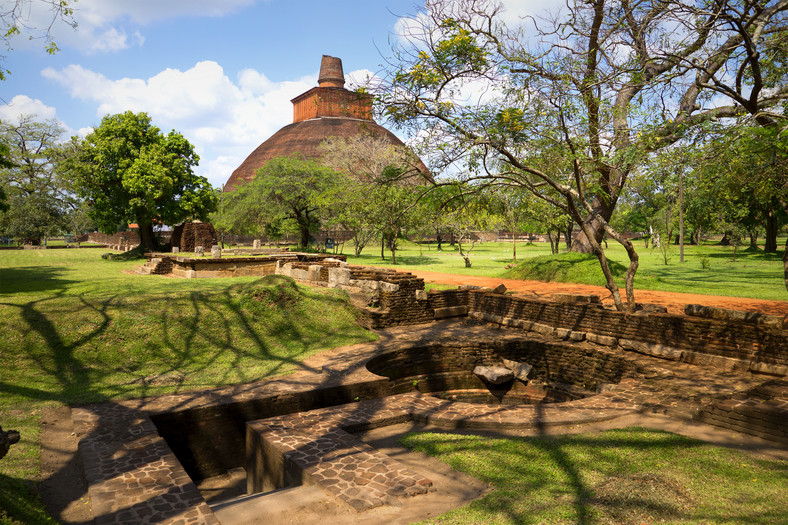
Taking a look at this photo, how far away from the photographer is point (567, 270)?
16266mm

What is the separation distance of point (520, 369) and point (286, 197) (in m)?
20.2

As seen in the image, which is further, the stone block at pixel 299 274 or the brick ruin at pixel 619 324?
the stone block at pixel 299 274

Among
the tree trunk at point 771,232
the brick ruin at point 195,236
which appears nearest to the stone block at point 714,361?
the brick ruin at point 195,236

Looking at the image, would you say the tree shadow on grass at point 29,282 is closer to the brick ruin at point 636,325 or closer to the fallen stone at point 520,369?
the brick ruin at point 636,325

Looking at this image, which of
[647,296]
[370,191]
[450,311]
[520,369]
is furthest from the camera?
[647,296]

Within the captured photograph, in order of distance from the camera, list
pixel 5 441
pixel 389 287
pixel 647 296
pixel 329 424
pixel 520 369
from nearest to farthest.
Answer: pixel 5 441, pixel 329 424, pixel 520 369, pixel 389 287, pixel 647 296

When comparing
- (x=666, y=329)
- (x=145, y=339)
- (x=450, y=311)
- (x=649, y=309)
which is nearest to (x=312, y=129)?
(x=450, y=311)

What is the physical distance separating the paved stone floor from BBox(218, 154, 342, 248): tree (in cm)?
1976

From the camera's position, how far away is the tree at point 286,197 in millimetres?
26766

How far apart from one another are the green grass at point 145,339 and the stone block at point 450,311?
209cm

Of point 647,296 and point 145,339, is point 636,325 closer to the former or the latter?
point 647,296

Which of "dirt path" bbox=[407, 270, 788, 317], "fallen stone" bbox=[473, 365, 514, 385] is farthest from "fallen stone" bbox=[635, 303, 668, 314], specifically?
"fallen stone" bbox=[473, 365, 514, 385]

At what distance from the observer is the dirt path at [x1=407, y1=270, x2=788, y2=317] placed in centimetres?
1063

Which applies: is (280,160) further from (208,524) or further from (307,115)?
(307,115)
